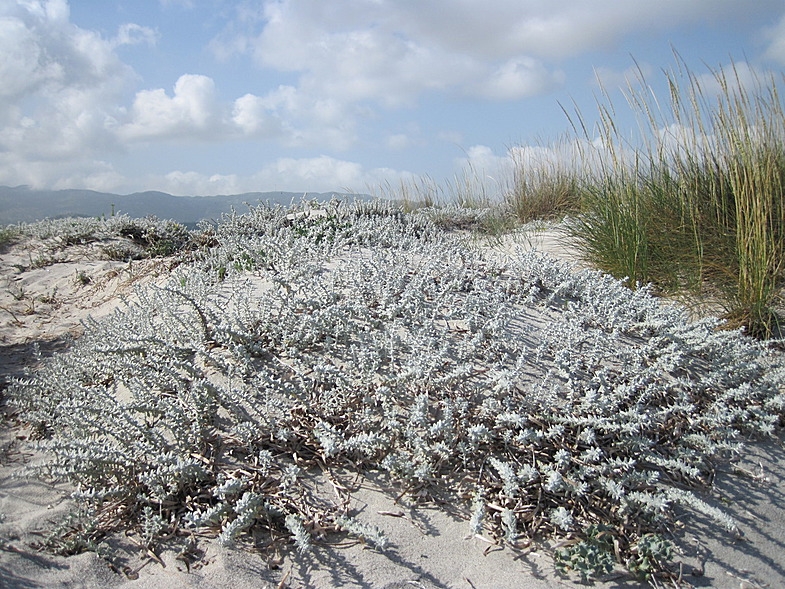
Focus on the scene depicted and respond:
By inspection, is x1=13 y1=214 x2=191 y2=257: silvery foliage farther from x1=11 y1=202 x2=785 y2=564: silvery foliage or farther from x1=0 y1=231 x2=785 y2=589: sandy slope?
x1=0 y1=231 x2=785 y2=589: sandy slope

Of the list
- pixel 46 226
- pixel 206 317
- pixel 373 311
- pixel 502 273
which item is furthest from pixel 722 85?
pixel 46 226

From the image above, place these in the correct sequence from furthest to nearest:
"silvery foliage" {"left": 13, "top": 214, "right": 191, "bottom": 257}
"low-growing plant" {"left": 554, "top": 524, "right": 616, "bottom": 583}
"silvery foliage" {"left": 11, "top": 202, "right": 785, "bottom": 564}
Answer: "silvery foliage" {"left": 13, "top": 214, "right": 191, "bottom": 257} → "silvery foliage" {"left": 11, "top": 202, "right": 785, "bottom": 564} → "low-growing plant" {"left": 554, "top": 524, "right": 616, "bottom": 583}

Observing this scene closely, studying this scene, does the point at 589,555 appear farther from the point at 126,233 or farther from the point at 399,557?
the point at 126,233

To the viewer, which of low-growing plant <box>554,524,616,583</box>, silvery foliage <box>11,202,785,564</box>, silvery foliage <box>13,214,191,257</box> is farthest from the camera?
silvery foliage <box>13,214,191,257</box>

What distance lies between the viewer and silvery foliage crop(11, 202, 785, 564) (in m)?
2.42

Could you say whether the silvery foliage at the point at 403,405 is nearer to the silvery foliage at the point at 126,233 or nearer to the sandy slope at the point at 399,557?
the sandy slope at the point at 399,557

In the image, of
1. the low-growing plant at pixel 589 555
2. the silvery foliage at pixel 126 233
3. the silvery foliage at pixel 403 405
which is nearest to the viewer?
the low-growing plant at pixel 589 555

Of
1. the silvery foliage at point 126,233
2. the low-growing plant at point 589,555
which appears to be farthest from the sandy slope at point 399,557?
the silvery foliage at point 126,233

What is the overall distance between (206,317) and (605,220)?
3944mm

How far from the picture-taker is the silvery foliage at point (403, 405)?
2416 millimetres

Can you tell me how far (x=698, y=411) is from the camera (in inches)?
120

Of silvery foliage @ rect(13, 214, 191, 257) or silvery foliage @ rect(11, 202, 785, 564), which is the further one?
silvery foliage @ rect(13, 214, 191, 257)

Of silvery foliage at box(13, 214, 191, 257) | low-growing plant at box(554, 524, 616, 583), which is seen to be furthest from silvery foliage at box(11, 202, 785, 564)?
silvery foliage at box(13, 214, 191, 257)

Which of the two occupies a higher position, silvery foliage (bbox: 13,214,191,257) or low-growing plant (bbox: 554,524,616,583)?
silvery foliage (bbox: 13,214,191,257)
